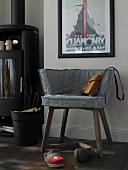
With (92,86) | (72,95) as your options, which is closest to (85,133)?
(72,95)

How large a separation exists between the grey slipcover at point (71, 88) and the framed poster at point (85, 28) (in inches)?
11.8

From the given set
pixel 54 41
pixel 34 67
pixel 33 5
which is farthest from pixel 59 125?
pixel 33 5

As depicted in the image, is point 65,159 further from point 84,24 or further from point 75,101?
point 84,24

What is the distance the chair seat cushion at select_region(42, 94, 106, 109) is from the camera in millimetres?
2260

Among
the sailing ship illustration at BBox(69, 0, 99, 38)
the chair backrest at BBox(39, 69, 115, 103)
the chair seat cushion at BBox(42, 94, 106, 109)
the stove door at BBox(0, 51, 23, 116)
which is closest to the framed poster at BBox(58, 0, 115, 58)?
the sailing ship illustration at BBox(69, 0, 99, 38)

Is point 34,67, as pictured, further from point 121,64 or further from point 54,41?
point 121,64

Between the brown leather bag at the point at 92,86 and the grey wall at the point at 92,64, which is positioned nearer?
the brown leather bag at the point at 92,86

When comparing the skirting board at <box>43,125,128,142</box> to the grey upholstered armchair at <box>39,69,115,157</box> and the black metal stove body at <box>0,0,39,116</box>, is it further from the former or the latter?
the black metal stove body at <box>0,0,39,116</box>

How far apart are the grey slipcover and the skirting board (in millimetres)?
468

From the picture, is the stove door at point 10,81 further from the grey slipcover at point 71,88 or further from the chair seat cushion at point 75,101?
the chair seat cushion at point 75,101

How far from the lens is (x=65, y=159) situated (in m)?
2.21

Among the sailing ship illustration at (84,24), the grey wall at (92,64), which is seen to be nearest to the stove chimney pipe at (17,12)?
the grey wall at (92,64)

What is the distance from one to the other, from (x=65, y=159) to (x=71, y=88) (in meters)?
0.77

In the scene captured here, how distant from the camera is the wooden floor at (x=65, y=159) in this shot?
2023 mm
